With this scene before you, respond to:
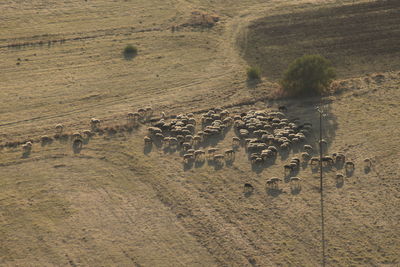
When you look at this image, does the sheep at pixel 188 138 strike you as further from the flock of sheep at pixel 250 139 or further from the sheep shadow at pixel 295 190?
the sheep shadow at pixel 295 190

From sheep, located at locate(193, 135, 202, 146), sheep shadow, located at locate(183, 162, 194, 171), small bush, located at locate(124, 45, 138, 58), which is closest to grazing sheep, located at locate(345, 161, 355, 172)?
sheep shadow, located at locate(183, 162, 194, 171)

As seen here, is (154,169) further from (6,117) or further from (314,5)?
→ (314,5)

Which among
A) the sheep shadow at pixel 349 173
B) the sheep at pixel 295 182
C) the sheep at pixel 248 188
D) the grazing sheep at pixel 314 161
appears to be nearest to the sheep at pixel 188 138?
the sheep at pixel 248 188

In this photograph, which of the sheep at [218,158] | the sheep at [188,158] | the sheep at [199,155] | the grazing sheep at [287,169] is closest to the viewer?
the grazing sheep at [287,169]

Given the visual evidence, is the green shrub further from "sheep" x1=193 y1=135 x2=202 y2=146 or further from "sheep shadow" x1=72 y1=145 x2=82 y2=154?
"sheep shadow" x1=72 y1=145 x2=82 y2=154

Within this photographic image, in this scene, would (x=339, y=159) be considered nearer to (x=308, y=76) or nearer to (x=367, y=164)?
(x=367, y=164)
